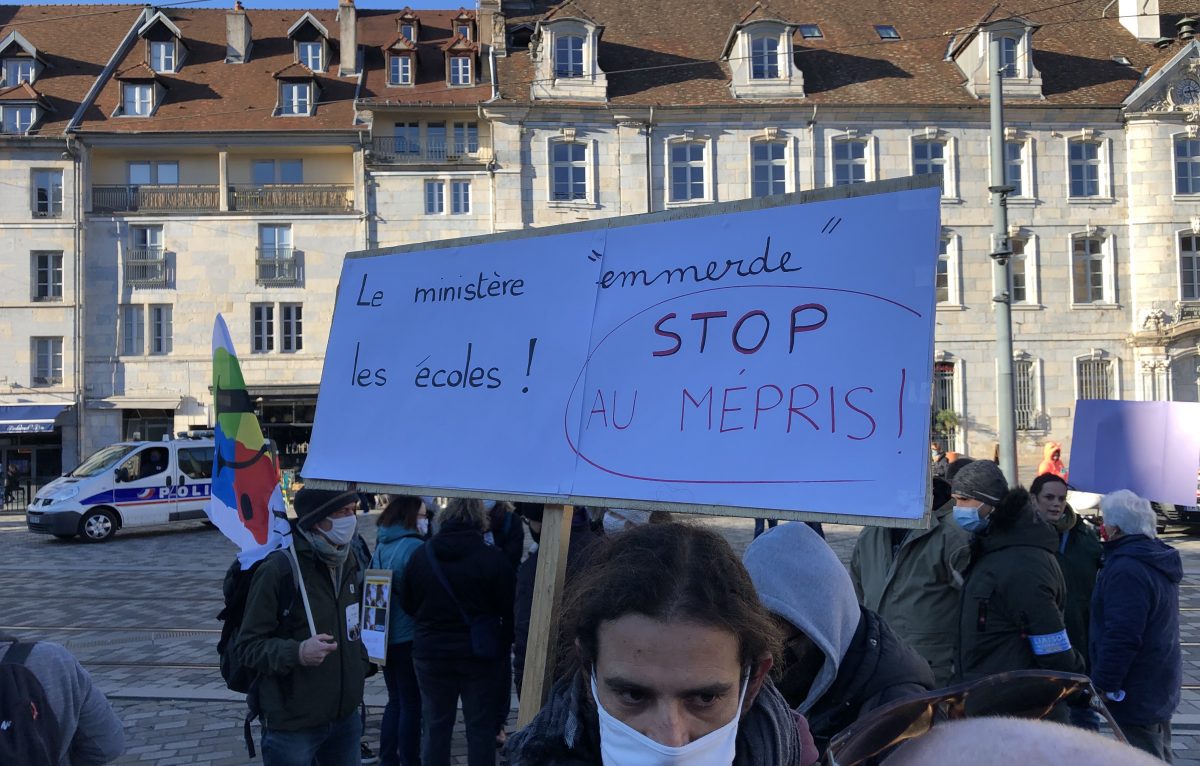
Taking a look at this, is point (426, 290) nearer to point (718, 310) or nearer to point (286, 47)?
point (718, 310)

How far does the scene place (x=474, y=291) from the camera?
10.6 feet

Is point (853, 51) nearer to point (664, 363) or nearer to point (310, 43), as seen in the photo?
point (310, 43)

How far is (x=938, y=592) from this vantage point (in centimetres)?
423

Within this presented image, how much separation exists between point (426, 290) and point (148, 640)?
313 inches

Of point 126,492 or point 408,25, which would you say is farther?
point 408,25

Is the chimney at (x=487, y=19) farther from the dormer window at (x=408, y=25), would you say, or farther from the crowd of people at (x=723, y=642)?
the crowd of people at (x=723, y=642)

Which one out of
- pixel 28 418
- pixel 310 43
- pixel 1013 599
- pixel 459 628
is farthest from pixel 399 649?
pixel 310 43

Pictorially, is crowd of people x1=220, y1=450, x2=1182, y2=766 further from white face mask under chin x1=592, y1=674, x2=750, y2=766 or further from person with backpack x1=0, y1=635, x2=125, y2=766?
person with backpack x1=0, y1=635, x2=125, y2=766

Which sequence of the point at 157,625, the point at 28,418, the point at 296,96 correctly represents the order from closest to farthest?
1. the point at 157,625
2. the point at 28,418
3. the point at 296,96

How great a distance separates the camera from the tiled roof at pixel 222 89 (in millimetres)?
31812

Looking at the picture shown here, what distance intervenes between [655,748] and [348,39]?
3620 cm

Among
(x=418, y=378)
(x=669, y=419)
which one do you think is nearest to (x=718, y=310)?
(x=669, y=419)

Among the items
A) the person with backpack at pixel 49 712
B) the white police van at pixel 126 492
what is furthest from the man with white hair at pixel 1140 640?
the white police van at pixel 126 492

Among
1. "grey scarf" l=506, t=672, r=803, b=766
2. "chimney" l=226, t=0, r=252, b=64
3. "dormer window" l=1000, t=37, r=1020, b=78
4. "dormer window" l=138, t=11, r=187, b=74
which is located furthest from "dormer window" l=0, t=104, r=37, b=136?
"grey scarf" l=506, t=672, r=803, b=766
